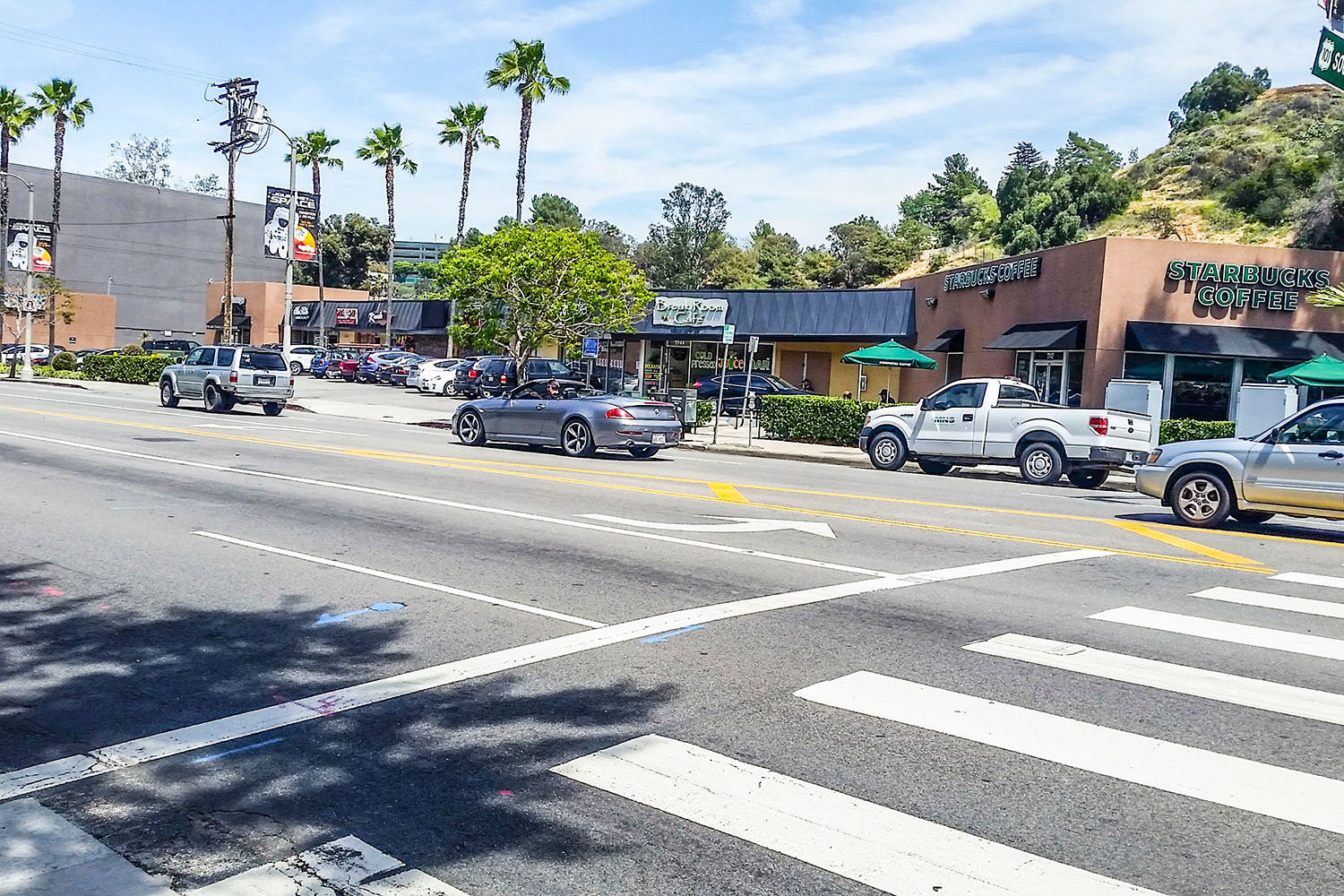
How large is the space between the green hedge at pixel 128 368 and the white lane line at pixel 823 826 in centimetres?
4808

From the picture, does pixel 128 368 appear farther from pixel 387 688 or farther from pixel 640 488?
pixel 387 688

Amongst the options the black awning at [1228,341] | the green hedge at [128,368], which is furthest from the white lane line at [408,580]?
the green hedge at [128,368]

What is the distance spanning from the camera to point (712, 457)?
24.1 metres

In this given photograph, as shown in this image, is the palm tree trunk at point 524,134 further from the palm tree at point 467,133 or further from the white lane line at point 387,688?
the white lane line at point 387,688

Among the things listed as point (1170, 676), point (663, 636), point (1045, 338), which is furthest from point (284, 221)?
point (1170, 676)

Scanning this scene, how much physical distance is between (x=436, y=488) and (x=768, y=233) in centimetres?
8508

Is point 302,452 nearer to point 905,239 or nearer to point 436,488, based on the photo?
point 436,488

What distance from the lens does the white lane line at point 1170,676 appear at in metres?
6.34

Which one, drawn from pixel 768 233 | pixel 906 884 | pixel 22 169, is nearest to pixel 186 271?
pixel 22 169

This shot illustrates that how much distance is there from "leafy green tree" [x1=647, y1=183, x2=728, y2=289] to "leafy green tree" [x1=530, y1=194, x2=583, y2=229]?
3065 cm

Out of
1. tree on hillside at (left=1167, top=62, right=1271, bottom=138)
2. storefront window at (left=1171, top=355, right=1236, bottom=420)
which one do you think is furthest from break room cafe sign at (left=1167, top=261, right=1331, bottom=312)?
tree on hillside at (left=1167, top=62, right=1271, bottom=138)

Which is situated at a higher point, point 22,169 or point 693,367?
point 22,169

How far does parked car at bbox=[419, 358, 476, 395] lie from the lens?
4872 centimetres

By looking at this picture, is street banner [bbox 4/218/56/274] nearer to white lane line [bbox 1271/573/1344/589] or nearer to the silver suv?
the silver suv
